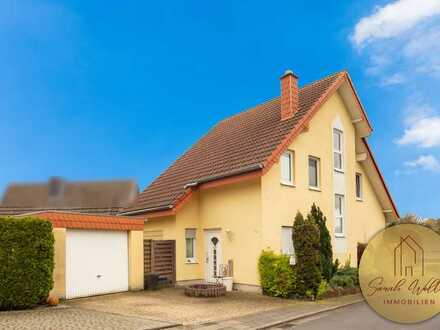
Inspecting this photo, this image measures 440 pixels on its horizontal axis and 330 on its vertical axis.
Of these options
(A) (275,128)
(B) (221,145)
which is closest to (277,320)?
(A) (275,128)

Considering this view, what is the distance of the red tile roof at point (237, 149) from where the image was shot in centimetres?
1781

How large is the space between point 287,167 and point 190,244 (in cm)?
520

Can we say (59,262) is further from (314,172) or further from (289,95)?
(289,95)

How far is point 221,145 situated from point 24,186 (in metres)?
11.9

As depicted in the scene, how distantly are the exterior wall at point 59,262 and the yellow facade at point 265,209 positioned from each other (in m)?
5.29

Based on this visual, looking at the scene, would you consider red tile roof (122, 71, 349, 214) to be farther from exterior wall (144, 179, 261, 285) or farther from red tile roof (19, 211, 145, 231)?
red tile roof (19, 211, 145, 231)

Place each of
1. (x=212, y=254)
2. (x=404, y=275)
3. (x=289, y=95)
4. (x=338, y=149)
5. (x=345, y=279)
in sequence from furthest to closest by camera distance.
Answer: (x=338, y=149)
(x=289, y=95)
(x=212, y=254)
(x=345, y=279)
(x=404, y=275)

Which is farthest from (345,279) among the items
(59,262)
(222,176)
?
(59,262)

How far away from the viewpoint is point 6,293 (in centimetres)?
1225

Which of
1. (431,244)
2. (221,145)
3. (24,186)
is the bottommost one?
(431,244)

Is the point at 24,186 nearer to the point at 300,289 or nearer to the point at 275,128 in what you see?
the point at 300,289

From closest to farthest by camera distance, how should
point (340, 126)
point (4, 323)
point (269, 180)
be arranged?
1. point (4, 323)
2. point (269, 180)
3. point (340, 126)

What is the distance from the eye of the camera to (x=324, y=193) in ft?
65.3

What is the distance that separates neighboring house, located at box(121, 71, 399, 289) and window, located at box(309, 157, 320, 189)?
4 cm
